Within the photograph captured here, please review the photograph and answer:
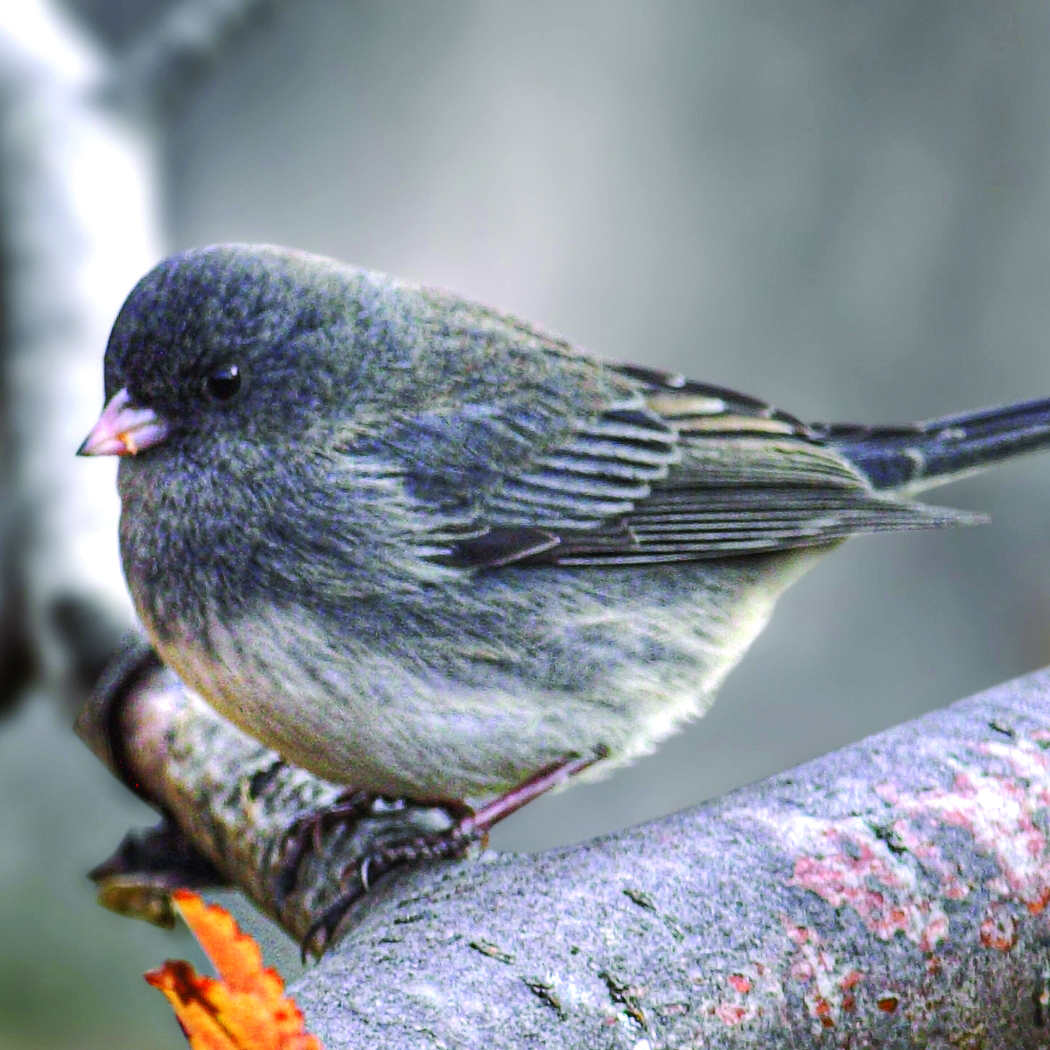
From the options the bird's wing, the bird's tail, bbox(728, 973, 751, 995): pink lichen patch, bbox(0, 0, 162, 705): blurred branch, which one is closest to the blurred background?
bbox(0, 0, 162, 705): blurred branch

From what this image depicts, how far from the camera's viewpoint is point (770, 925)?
87 cm

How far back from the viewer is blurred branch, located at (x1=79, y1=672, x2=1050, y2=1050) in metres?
0.78

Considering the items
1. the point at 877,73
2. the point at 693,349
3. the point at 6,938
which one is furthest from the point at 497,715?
the point at 877,73

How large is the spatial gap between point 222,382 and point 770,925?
617 mm

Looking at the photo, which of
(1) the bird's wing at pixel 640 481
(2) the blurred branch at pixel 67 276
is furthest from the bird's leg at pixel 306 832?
(2) the blurred branch at pixel 67 276

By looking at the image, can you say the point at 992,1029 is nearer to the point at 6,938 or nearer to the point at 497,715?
the point at 497,715

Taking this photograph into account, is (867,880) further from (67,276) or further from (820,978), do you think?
(67,276)

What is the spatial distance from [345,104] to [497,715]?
1.81 m

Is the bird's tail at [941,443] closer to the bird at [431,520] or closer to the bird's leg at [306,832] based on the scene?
the bird at [431,520]

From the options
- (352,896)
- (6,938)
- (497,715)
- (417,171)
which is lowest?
(6,938)

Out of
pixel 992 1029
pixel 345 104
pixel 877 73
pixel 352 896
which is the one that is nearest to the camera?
pixel 992 1029

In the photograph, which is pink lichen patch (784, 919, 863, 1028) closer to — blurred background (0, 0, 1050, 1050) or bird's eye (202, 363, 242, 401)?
bird's eye (202, 363, 242, 401)

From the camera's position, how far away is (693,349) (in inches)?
118

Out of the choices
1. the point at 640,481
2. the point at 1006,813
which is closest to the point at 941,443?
the point at 640,481
